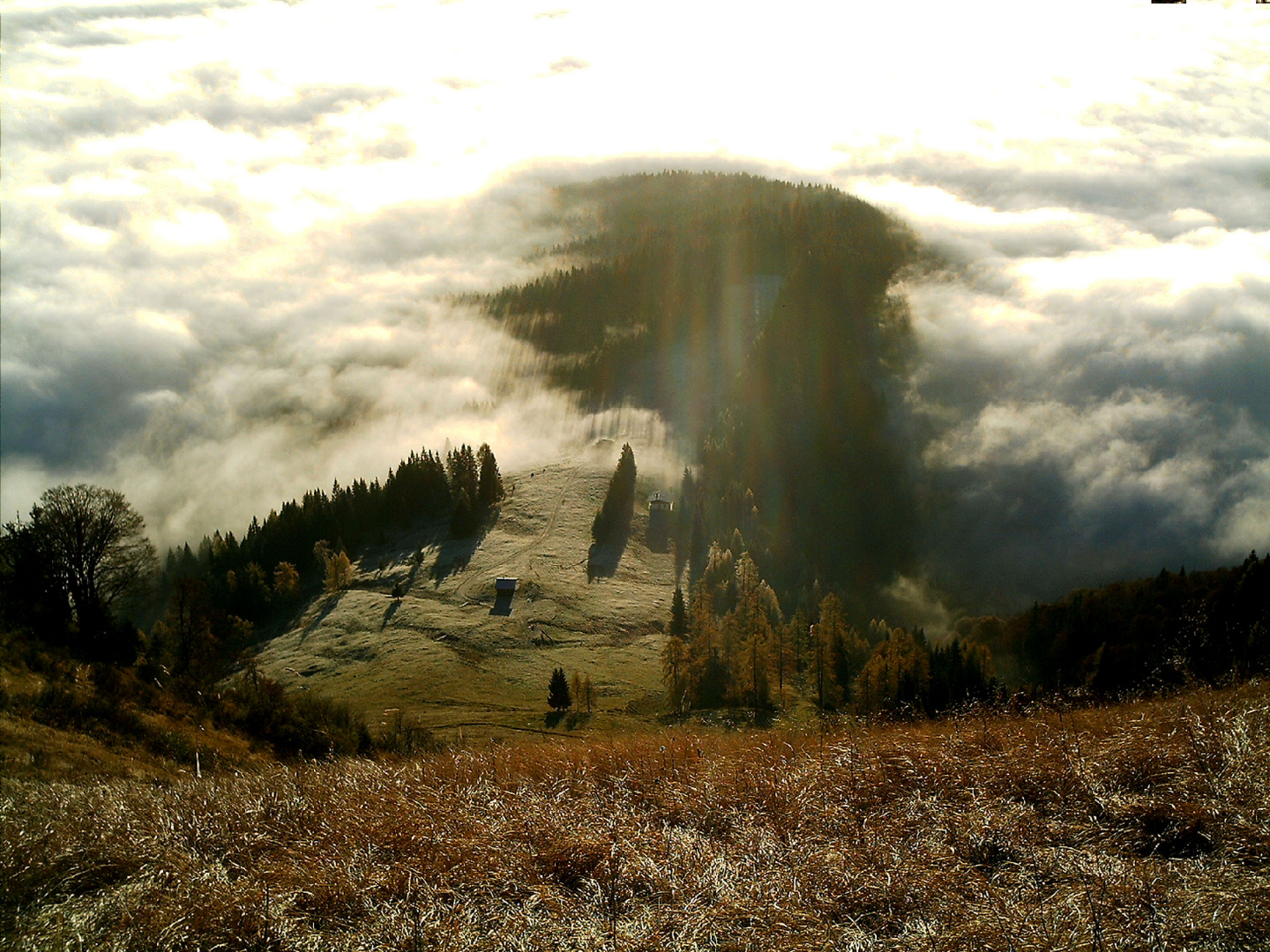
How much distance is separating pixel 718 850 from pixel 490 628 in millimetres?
122994

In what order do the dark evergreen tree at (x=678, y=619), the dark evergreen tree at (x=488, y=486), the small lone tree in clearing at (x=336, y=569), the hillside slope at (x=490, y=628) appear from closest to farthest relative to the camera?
1. the hillside slope at (x=490, y=628)
2. the dark evergreen tree at (x=678, y=619)
3. the small lone tree in clearing at (x=336, y=569)
4. the dark evergreen tree at (x=488, y=486)

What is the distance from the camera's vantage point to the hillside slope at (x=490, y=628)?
10988 cm

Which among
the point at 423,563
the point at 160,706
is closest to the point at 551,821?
the point at 160,706

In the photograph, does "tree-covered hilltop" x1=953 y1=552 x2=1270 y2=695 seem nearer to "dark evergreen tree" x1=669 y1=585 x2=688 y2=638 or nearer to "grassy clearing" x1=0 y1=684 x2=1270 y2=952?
"grassy clearing" x1=0 y1=684 x2=1270 y2=952

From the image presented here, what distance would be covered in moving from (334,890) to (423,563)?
150 m

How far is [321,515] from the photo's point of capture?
168 metres

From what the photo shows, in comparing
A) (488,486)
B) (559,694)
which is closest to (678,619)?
(559,694)

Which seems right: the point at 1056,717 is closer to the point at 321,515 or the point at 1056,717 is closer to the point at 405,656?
the point at 405,656

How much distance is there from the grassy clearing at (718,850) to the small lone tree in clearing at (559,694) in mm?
94181

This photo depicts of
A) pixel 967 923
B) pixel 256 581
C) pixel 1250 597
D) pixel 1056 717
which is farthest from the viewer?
pixel 256 581

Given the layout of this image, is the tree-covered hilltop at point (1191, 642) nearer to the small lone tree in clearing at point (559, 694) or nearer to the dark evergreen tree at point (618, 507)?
the small lone tree in clearing at point (559, 694)

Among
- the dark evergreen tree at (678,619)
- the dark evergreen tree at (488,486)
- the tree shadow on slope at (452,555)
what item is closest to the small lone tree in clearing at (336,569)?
the tree shadow on slope at (452,555)

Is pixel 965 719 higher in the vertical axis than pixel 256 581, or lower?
higher

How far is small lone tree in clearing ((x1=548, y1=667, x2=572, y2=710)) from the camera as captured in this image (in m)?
105
